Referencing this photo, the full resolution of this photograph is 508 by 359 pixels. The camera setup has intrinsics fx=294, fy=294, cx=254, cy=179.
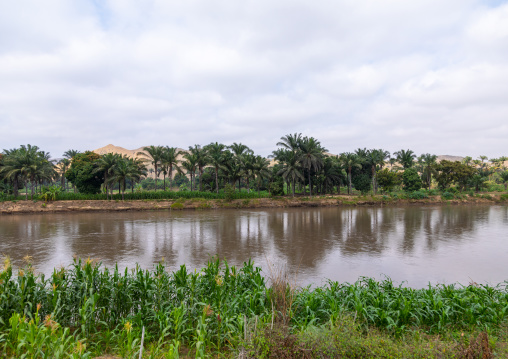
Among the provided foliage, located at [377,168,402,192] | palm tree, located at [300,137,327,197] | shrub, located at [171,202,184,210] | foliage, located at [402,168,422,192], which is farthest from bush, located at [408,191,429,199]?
shrub, located at [171,202,184,210]

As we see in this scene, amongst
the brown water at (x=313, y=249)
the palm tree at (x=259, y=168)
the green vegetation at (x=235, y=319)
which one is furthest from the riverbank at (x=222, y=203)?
the green vegetation at (x=235, y=319)

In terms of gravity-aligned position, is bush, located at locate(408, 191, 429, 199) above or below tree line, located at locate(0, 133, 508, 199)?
below

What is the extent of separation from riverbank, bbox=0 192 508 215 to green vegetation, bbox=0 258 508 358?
41.0 m

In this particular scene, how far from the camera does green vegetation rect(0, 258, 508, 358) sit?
4.68m

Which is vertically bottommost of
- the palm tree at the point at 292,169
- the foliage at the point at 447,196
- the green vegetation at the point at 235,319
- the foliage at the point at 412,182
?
the foliage at the point at 447,196

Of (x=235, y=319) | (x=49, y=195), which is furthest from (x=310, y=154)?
(x=235, y=319)

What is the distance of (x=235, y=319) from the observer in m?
6.11

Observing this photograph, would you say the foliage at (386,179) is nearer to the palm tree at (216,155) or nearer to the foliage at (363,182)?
the foliage at (363,182)

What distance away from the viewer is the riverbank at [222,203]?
44.2 metres

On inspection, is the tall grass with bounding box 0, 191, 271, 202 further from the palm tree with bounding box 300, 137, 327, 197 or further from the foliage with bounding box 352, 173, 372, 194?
the foliage with bounding box 352, 173, 372, 194

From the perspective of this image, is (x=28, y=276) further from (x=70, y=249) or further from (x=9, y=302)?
(x=70, y=249)

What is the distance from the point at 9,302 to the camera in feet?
20.7

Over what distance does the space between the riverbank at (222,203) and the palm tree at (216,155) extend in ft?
20.3

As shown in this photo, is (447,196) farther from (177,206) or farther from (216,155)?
(177,206)
